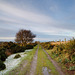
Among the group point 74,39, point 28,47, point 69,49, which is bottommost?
point 28,47

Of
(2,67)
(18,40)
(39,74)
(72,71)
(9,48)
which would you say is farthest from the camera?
(18,40)

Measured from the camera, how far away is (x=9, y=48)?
21062 mm

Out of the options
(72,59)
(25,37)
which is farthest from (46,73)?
(25,37)

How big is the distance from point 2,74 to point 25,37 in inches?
1307

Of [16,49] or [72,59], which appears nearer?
[72,59]

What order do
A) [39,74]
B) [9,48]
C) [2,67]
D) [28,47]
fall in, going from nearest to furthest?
[39,74], [2,67], [9,48], [28,47]

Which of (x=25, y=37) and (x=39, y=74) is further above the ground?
(x=25, y=37)

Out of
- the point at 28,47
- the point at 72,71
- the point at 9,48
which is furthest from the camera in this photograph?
the point at 28,47

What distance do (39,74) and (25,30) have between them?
117 feet

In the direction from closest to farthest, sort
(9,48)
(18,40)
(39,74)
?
(39,74) → (9,48) → (18,40)

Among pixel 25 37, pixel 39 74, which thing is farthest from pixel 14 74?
pixel 25 37

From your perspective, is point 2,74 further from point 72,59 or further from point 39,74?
point 72,59

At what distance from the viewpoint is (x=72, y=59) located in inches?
333

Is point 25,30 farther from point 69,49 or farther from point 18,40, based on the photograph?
point 69,49
